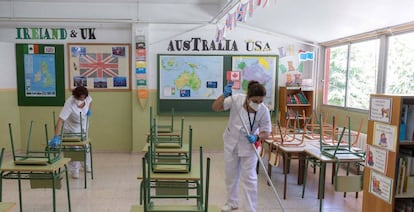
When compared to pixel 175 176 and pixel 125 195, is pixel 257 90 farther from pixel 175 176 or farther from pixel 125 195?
pixel 125 195

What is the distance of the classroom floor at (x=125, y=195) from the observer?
3.46 meters

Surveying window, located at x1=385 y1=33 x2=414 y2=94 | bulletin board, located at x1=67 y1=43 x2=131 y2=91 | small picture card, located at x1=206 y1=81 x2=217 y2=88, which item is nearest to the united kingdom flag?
bulletin board, located at x1=67 y1=43 x2=131 y2=91

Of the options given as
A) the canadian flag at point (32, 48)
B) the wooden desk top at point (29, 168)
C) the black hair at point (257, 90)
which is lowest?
the wooden desk top at point (29, 168)

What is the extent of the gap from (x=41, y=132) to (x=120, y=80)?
1732 millimetres

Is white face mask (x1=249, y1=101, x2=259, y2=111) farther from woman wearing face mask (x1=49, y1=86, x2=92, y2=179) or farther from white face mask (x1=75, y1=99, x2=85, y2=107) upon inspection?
white face mask (x1=75, y1=99, x2=85, y2=107)

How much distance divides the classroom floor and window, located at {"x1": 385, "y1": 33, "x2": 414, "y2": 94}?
1441 mm

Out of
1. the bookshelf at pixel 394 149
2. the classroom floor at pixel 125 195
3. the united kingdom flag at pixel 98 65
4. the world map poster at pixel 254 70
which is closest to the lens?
the bookshelf at pixel 394 149

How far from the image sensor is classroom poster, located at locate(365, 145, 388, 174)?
2648mm

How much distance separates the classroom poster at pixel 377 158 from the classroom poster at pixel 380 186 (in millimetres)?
59

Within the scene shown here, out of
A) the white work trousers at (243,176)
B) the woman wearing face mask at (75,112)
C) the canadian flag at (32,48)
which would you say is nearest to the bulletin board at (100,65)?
the canadian flag at (32,48)

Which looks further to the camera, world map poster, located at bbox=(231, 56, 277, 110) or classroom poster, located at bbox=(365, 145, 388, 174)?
world map poster, located at bbox=(231, 56, 277, 110)

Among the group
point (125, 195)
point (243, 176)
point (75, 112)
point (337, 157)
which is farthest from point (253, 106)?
point (75, 112)

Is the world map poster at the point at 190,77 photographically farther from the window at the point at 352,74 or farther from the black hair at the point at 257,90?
the black hair at the point at 257,90

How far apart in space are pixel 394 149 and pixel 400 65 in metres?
1.97
